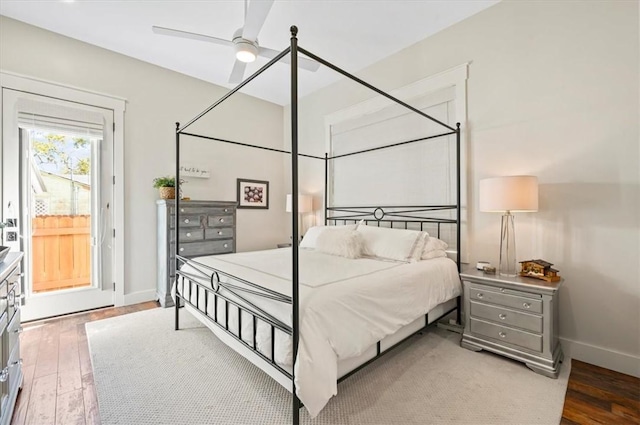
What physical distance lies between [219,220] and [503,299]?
3301 millimetres

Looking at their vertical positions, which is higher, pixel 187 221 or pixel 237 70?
pixel 237 70

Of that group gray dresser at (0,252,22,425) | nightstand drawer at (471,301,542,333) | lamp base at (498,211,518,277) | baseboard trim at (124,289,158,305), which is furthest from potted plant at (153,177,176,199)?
lamp base at (498,211,518,277)

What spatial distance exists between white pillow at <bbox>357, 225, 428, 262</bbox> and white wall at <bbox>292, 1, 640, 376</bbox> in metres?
0.63

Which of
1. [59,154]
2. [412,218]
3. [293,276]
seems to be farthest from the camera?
[412,218]

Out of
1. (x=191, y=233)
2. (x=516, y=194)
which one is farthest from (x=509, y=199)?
(x=191, y=233)

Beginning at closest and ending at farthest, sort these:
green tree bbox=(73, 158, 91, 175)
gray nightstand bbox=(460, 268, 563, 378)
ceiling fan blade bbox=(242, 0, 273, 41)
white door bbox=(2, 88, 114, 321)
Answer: ceiling fan blade bbox=(242, 0, 273, 41), gray nightstand bbox=(460, 268, 563, 378), white door bbox=(2, 88, 114, 321), green tree bbox=(73, 158, 91, 175)

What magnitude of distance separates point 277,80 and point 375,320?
12.2 feet

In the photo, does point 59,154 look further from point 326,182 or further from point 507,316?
point 507,316

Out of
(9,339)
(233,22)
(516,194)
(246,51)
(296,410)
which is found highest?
(233,22)

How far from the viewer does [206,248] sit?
3.80 m

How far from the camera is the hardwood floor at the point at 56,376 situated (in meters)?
1.69

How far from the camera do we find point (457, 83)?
2979mm

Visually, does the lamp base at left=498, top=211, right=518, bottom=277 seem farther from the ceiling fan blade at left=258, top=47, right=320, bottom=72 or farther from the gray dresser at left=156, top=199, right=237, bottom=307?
the gray dresser at left=156, top=199, right=237, bottom=307

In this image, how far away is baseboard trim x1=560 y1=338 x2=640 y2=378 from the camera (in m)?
2.08
